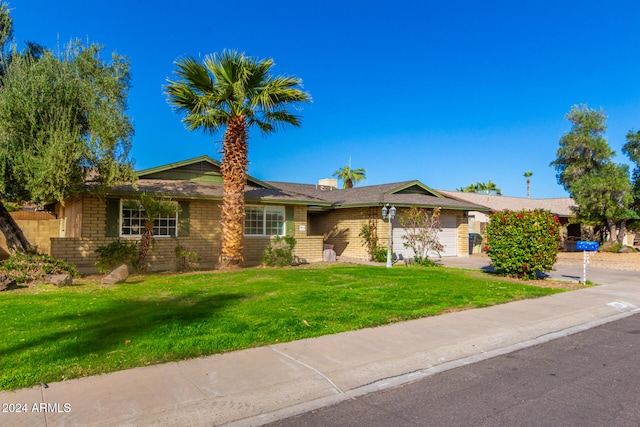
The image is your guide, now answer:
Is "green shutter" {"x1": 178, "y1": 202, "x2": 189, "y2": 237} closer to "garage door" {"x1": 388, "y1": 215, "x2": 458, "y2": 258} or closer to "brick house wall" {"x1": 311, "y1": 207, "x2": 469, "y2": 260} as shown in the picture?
"brick house wall" {"x1": 311, "y1": 207, "x2": 469, "y2": 260}

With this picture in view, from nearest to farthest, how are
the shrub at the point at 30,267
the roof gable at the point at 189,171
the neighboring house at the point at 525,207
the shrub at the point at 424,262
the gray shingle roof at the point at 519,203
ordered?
the shrub at the point at 30,267 → the roof gable at the point at 189,171 → the shrub at the point at 424,262 → the neighboring house at the point at 525,207 → the gray shingle roof at the point at 519,203

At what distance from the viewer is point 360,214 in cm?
2028

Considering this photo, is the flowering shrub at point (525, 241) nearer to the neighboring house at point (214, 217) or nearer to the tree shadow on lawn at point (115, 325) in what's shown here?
the neighboring house at point (214, 217)

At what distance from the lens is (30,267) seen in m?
10.6

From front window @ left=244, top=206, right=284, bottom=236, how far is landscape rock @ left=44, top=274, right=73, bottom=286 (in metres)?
7.55

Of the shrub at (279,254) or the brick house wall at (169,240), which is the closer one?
the brick house wall at (169,240)

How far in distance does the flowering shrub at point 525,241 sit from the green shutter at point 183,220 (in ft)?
35.4

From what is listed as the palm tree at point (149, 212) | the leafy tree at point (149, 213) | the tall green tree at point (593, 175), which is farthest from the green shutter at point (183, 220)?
the tall green tree at point (593, 175)

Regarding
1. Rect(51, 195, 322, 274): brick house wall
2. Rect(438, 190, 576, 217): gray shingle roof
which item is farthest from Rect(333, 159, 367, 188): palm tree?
Rect(51, 195, 322, 274): brick house wall

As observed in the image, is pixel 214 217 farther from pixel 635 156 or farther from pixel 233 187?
pixel 635 156

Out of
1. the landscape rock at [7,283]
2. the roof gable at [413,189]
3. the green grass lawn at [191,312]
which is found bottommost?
the green grass lawn at [191,312]

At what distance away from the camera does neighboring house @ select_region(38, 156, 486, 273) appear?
13.7m

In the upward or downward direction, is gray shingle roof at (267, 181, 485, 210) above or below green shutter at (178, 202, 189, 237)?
above

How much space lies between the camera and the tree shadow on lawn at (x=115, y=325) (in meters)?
5.12
